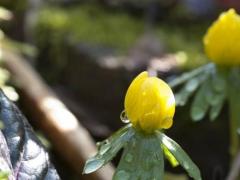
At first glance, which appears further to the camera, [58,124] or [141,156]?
[58,124]

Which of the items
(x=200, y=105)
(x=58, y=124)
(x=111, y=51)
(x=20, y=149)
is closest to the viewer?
(x=20, y=149)

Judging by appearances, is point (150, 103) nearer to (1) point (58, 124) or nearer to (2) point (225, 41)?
(2) point (225, 41)

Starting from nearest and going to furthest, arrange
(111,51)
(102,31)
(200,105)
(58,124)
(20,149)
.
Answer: (20,149)
(200,105)
(58,124)
(111,51)
(102,31)

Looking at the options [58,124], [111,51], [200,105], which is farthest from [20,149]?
[111,51]

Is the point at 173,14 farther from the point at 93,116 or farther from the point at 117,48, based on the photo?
the point at 93,116

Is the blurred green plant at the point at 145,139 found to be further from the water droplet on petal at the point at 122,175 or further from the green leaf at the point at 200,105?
the green leaf at the point at 200,105

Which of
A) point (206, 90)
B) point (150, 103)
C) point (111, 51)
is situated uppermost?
point (150, 103)

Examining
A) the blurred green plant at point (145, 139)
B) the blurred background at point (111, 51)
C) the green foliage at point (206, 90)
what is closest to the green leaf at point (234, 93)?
the green foliage at point (206, 90)
